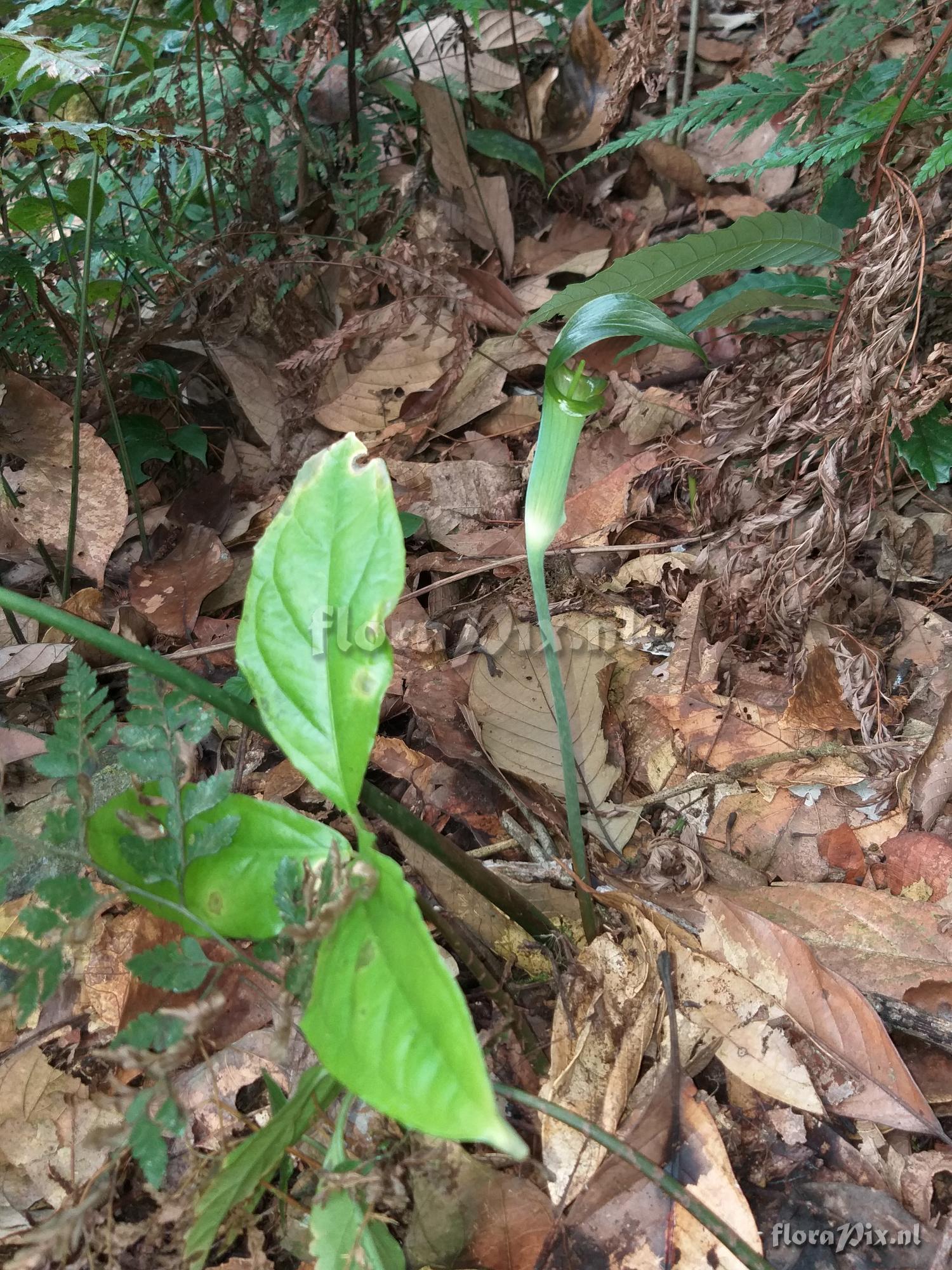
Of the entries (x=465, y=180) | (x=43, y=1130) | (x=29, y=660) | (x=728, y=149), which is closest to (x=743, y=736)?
(x=43, y=1130)

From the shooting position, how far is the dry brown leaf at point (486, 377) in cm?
206

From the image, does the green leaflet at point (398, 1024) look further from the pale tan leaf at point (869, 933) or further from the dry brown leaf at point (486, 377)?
the dry brown leaf at point (486, 377)

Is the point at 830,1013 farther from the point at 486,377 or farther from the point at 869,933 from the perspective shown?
the point at 486,377

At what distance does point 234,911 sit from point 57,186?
78.5 inches

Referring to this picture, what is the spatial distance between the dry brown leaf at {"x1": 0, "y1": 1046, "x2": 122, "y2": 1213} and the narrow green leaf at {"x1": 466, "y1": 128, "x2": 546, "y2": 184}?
93.3 inches

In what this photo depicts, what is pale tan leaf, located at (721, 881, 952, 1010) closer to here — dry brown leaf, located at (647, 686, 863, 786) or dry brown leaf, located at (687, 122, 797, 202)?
dry brown leaf, located at (647, 686, 863, 786)

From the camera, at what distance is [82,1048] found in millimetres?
1126

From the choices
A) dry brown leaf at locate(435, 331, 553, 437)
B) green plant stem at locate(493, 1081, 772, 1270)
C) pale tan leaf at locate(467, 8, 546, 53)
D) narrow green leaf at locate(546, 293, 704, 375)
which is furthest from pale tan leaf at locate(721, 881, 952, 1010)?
pale tan leaf at locate(467, 8, 546, 53)

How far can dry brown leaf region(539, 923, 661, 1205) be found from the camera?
916mm

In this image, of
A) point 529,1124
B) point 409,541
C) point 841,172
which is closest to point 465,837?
point 529,1124

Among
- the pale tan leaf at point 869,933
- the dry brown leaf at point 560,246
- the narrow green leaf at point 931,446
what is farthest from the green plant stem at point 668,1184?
the dry brown leaf at point 560,246

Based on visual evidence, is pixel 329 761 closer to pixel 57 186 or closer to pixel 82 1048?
pixel 82 1048

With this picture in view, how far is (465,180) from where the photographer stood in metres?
2.42

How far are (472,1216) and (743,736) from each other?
797mm
